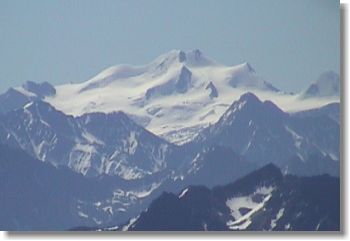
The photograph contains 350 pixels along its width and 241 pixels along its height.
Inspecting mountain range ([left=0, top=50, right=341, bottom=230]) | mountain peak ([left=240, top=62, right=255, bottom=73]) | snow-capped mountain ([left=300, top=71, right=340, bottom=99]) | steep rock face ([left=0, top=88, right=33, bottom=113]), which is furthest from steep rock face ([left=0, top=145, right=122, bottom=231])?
snow-capped mountain ([left=300, top=71, right=340, bottom=99])

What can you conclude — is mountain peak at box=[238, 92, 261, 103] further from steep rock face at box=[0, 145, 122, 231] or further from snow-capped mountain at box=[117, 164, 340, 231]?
steep rock face at box=[0, 145, 122, 231]

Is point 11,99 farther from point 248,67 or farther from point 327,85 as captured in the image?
point 327,85

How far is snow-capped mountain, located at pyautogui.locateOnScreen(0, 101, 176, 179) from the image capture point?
15.4ft

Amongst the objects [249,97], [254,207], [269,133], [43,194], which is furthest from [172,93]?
[43,194]

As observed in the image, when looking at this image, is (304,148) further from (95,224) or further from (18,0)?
(18,0)

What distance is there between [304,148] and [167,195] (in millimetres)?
708

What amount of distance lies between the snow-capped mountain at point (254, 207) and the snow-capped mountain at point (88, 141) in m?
0.22

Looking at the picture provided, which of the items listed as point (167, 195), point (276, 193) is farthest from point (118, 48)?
point (276, 193)

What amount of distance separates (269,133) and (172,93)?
0.53 m

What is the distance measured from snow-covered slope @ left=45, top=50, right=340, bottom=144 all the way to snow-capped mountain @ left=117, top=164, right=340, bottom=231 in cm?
33

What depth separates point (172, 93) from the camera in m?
4.73

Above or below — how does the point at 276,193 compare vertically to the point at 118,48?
below

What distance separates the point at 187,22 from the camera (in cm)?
468

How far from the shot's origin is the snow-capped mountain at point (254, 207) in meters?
4.53
